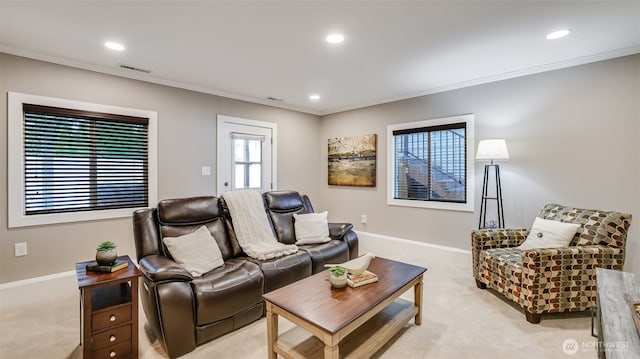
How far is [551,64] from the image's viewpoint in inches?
A: 125

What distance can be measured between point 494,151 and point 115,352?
3885 mm

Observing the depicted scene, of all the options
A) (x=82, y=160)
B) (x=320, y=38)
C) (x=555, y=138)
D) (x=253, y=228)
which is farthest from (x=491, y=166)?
(x=82, y=160)

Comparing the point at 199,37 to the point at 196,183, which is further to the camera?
the point at 196,183

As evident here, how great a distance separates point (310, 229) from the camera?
3463mm

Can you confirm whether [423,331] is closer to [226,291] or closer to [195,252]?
[226,291]

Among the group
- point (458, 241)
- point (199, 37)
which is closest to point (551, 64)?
point (458, 241)

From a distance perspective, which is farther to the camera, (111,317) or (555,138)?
(555,138)

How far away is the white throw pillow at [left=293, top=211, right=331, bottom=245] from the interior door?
1404mm

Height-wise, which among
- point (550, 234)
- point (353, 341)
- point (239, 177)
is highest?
point (239, 177)

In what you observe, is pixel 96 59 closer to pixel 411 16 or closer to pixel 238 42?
pixel 238 42

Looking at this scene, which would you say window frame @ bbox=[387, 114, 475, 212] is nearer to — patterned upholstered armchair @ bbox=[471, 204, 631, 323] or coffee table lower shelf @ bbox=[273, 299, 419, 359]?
patterned upholstered armchair @ bbox=[471, 204, 631, 323]

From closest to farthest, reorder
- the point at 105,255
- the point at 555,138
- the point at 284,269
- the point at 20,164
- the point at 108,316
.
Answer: the point at 108,316 → the point at 105,255 → the point at 284,269 → the point at 20,164 → the point at 555,138

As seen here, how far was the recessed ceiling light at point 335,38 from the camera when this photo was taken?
8.23 ft

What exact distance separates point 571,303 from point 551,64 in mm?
2446
